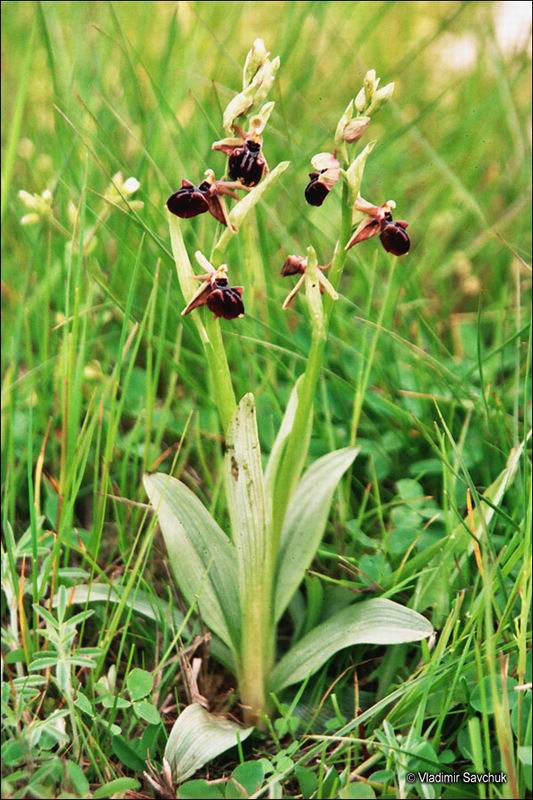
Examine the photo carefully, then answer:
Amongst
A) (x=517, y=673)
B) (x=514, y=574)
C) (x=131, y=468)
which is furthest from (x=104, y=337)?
(x=517, y=673)

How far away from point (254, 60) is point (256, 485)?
28.1 inches

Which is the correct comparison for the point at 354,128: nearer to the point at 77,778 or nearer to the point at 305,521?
the point at 305,521

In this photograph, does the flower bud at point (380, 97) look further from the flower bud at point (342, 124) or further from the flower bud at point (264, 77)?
the flower bud at point (264, 77)

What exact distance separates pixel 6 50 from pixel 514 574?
265 cm

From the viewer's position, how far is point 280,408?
2.01 m

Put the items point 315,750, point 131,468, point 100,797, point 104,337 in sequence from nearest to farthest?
point 100,797, point 315,750, point 131,468, point 104,337

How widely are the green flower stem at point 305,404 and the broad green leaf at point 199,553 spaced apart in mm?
111

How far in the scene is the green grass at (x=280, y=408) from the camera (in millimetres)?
1446

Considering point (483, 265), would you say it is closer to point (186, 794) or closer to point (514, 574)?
point (514, 574)

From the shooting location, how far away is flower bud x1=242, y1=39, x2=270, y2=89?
4.65 feet

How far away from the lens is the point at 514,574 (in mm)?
1701

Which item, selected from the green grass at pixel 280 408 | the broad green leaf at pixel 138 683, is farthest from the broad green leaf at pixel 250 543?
the broad green leaf at pixel 138 683

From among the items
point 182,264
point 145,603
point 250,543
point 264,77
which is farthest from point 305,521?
point 264,77

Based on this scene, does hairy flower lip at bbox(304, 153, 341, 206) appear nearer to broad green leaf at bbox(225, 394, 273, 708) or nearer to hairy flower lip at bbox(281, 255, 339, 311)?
hairy flower lip at bbox(281, 255, 339, 311)
